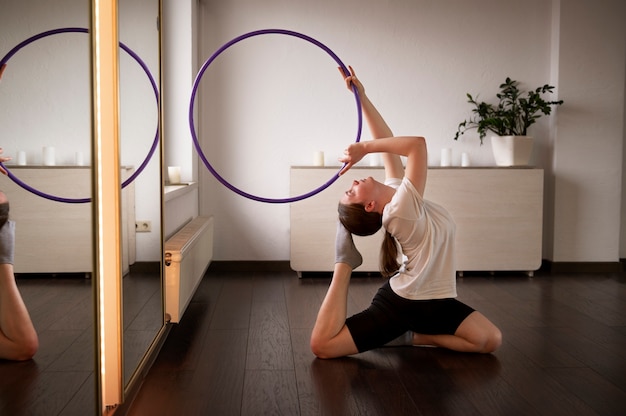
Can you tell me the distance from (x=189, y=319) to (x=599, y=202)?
319cm

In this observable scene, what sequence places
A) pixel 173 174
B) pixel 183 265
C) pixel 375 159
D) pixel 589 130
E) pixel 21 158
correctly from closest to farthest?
pixel 21 158 → pixel 183 265 → pixel 173 174 → pixel 375 159 → pixel 589 130

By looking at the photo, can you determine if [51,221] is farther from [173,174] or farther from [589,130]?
[589,130]

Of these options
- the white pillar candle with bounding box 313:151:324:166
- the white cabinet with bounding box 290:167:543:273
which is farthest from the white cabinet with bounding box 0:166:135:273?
the white pillar candle with bounding box 313:151:324:166

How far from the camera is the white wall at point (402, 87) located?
4.95 metres

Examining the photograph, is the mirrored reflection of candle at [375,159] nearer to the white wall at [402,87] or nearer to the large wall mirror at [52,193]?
the white wall at [402,87]

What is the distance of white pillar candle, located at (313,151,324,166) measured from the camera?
15.5 ft

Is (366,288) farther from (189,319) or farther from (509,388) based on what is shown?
(509,388)

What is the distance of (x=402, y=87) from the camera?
5.05 meters

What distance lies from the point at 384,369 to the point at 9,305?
1.68 m

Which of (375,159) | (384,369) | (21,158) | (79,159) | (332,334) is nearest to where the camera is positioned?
(21,158)

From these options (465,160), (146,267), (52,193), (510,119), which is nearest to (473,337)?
(146,267)

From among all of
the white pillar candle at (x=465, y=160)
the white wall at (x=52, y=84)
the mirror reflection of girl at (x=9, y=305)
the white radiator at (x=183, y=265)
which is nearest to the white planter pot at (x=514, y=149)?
the white pillar candle at (x=465, y=160)

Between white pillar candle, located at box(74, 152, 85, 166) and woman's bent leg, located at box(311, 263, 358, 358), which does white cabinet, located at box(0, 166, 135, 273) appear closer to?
white pillar candle, located at box(74, 152, 85, 166)

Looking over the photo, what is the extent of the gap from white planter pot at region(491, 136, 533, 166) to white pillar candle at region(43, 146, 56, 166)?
12.7 feet
